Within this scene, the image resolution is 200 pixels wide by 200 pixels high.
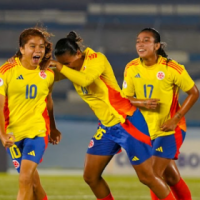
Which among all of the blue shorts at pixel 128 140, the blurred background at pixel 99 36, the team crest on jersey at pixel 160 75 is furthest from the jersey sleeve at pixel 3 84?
the blurred background at pixel 99 36

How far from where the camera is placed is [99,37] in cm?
1719

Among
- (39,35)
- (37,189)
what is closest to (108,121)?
(37,189)

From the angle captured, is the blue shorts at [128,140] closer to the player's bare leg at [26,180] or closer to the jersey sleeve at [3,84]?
the player's bare leg at [26,180]

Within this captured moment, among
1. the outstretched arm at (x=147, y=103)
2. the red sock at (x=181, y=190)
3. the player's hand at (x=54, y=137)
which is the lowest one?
the red sock at (x=181, y=190)

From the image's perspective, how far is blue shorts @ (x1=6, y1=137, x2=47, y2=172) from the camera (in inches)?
213

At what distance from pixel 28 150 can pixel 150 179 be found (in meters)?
1.17

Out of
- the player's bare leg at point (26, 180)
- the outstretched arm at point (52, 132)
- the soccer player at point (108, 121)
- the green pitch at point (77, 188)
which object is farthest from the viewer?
the green pitch at point (77, 188)

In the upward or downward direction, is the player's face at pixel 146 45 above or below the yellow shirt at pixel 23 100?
above

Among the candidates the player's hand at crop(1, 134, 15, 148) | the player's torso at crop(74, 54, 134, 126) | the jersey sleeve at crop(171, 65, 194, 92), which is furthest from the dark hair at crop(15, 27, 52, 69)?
the jersey sleeve at crop(171, 65, 194, 92)

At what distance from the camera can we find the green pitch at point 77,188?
9.11 meters

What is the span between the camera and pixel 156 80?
20.5ft

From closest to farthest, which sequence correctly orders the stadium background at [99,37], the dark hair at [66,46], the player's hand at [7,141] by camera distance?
the player's hand at [7,141]
the dark hair at [66,46]
the stadium background at [99,37]

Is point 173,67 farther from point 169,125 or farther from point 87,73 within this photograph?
point 87,73

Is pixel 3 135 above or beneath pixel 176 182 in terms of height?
above
